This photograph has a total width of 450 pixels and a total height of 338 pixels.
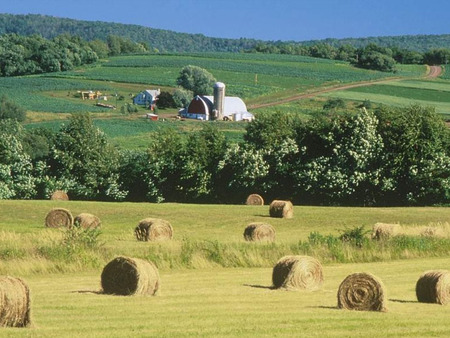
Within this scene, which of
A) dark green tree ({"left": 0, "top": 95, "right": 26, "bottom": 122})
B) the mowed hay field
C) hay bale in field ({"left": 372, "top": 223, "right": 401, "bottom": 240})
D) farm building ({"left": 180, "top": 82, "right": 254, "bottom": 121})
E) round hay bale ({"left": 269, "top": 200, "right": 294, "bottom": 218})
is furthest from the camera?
farm building ({"left": 180, "top": 82, "right": 254, "bottom": 121})

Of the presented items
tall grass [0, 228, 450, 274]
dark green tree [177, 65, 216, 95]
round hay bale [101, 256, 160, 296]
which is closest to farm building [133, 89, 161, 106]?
dark green tree [177, 65, 216, 95]

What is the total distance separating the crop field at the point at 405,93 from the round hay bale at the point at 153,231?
273 ft

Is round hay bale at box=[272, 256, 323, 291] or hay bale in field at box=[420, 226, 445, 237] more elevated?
hay bale in field at box=[420, 226, 445, 237]

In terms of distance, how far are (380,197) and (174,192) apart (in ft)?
43.5

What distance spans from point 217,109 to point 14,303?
360ft

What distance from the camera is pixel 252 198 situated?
61.1m

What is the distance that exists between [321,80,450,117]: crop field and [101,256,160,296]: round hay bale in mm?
98842

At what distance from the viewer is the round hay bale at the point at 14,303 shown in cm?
1848

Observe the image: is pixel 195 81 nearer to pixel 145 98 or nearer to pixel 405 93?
pixel 145 98

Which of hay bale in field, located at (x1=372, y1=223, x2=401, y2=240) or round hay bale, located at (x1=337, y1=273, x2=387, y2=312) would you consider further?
hay bale in field, located at (x1=372, y1=223, x2=401, y2=240)

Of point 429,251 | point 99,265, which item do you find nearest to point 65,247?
point 99,265

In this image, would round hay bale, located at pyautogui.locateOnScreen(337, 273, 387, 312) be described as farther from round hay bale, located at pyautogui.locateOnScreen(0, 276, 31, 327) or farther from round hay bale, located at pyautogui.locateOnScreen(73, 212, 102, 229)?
round hay bale, located at pyautogui.locateOnScreen(73, 212, 102, 229)

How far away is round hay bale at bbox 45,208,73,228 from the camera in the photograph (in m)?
44.7

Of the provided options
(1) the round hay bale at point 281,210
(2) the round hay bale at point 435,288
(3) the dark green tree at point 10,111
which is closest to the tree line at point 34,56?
(3) the dark green tree at point 10,111
